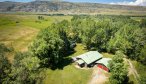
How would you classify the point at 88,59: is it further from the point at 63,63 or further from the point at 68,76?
the point at 68,76

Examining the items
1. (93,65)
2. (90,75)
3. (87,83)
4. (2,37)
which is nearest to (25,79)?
(87,83)

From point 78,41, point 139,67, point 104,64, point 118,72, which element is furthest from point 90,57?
point 78,41

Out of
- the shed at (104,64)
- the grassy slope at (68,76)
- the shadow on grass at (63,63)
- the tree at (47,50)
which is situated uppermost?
the tree at (47,50)

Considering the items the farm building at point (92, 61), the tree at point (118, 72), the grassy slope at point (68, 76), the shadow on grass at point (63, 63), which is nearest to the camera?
the tree at point (118, 72)

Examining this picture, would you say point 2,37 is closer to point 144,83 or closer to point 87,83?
point 87,83

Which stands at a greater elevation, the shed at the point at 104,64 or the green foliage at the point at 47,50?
the green foliage at the point at 47,50

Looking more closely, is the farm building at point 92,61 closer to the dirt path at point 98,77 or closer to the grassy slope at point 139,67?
the dirt path at point 98,77

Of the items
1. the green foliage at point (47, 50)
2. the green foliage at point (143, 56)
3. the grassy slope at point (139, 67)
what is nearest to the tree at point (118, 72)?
the grassy slope at point (139, 67)

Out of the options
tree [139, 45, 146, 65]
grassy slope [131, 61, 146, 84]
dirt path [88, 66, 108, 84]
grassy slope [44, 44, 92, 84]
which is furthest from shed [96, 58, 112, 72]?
tree [139, 45, 146, 65]

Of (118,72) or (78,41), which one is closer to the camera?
(118,72)
